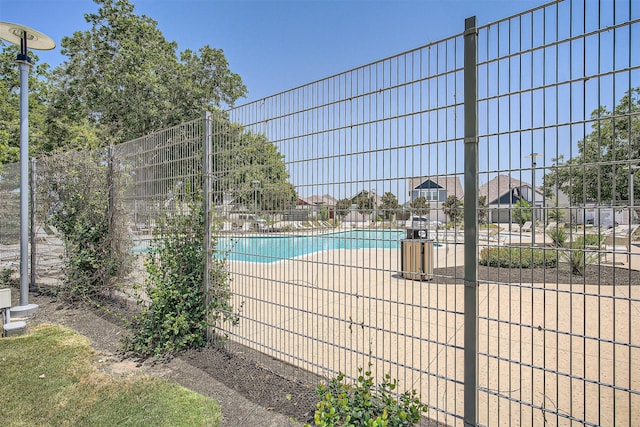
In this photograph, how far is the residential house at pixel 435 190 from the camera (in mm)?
2111

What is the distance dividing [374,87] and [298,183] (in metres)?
0.96

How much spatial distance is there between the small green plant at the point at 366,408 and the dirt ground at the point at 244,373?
0.27 metres

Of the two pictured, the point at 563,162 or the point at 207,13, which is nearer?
the point at 563,162

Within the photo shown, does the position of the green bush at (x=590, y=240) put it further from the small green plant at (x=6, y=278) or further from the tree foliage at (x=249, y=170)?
the small green plant at (x=6, y=278)

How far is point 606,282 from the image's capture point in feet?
6.95

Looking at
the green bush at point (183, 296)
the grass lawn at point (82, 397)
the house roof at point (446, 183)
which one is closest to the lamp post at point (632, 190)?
the house roof at point (446, 183)

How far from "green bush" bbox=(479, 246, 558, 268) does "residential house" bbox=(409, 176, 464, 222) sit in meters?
0.32

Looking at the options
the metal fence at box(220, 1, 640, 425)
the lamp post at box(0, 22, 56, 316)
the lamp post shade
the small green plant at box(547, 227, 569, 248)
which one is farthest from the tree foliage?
the lamp post shade

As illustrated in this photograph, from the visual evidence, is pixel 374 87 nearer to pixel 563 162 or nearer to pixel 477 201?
pixel 477 201

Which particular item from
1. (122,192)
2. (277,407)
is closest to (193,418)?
(277,407)

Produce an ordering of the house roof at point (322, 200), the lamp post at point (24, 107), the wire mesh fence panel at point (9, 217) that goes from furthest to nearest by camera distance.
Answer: the wire mesh fence panel at point (9, 217) < the lamp post at point (24, 107) < the house roof at point (322, 200)

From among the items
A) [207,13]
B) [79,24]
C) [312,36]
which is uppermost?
[79,24]

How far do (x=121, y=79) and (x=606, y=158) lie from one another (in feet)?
55.2

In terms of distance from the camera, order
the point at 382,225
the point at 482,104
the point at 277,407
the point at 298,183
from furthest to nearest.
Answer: the point at 298,183 < the point at 277,407 < the point at 382,225 < the point at 482,104
